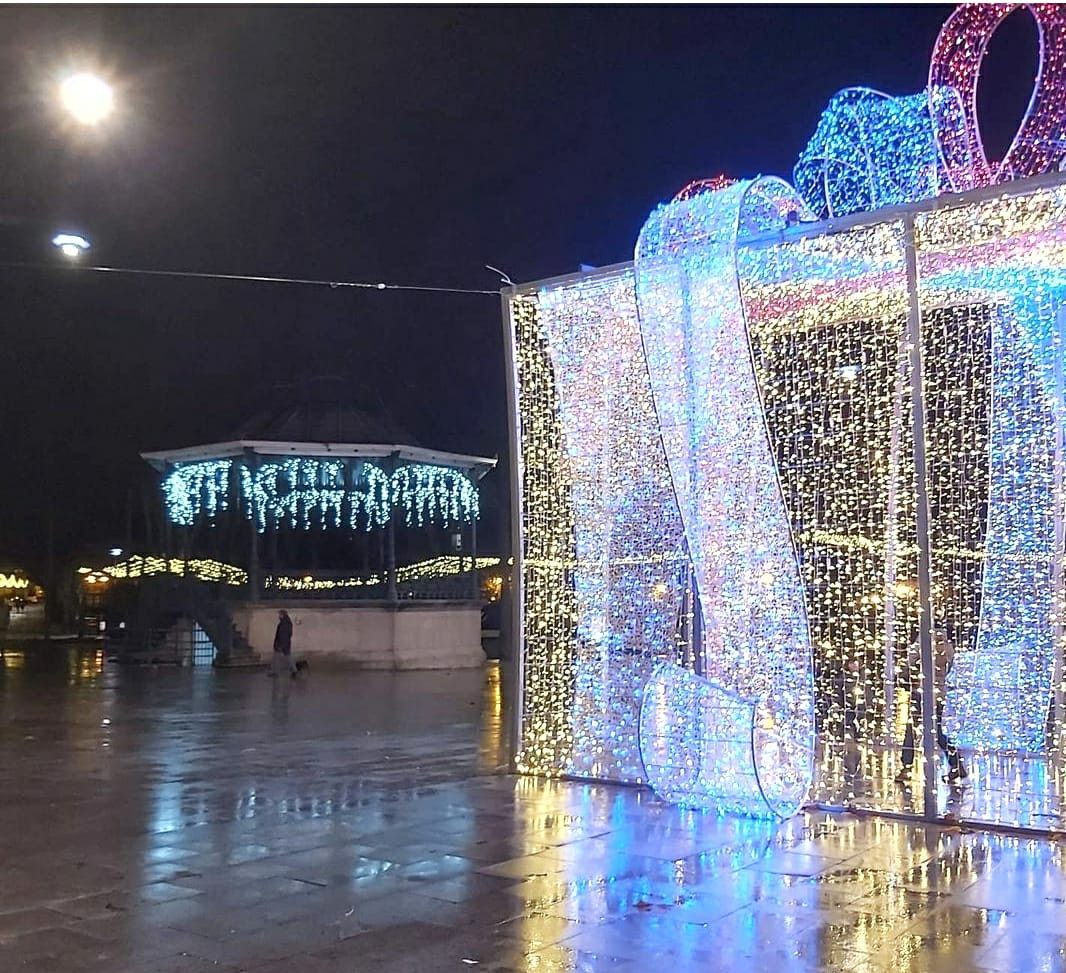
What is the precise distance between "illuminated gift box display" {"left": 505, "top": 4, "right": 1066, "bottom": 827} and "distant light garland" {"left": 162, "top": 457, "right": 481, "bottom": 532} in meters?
21.3

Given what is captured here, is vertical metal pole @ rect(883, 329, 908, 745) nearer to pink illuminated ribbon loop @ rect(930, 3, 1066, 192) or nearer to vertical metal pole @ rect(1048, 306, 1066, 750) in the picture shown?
vertical metal pole @ rect(1048, 306, 1066, 750)

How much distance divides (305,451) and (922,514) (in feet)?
77.6

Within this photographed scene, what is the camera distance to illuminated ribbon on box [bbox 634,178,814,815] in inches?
339

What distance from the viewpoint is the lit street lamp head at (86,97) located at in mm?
9797

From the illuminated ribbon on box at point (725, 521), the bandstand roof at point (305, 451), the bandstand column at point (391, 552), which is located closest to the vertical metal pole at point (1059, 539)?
the illuminated ribbon on box at point (725, 521)

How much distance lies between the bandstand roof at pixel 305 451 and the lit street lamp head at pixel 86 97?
2047 cm

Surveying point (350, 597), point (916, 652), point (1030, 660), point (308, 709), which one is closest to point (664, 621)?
point (916, 652)

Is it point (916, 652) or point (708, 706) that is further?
point (916, 652)

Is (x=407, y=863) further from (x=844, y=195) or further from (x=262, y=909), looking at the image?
(x=844, y=195)

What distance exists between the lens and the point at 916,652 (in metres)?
9.71

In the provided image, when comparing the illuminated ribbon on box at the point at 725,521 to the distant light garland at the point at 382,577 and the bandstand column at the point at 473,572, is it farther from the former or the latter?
the bandstand column at the point at 473,572

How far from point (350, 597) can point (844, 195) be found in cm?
2255

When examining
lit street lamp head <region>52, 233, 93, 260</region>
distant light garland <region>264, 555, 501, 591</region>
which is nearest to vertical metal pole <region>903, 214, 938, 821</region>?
lit street lamp head <region>52, 233, 93, 260</region>

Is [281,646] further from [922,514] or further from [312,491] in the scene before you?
[922,514]
